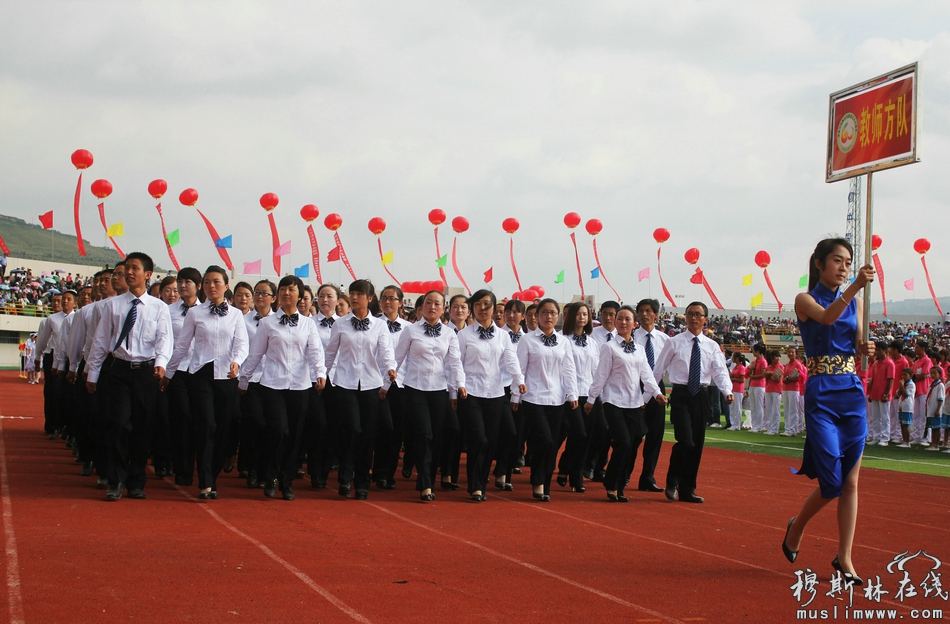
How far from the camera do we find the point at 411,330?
902 centimetres

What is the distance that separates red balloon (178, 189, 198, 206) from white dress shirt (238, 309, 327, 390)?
2242 cm

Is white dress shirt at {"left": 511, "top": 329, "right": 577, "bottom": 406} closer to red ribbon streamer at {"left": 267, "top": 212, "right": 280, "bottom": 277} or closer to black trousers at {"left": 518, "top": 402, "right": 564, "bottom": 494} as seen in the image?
black trousers at {"left": 518, "top": 402, "right": 564, "bottom": 494}

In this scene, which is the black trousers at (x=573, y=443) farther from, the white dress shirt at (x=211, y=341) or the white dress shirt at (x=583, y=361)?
the white dress shirt at (x=211, y=341)

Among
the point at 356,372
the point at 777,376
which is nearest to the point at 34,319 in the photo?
the point at 777,376

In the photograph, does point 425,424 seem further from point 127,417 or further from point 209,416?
point 127,417

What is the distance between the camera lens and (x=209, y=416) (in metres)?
8.19

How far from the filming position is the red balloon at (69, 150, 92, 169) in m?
24.7

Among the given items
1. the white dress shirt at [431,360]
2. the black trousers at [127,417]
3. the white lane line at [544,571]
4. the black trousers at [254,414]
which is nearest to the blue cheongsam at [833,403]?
the white lane line at [544,571]

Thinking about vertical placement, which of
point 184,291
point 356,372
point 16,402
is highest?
point 184,291

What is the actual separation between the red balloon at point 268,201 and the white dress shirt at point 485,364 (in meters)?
22.2

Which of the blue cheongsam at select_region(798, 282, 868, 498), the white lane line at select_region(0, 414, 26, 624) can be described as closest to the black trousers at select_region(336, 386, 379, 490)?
the white lane line at select_region(0, 414, 26, 624)

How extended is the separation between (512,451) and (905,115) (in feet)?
16.9

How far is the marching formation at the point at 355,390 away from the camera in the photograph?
8.04 metres

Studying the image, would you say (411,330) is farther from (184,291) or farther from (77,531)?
(77,531)
